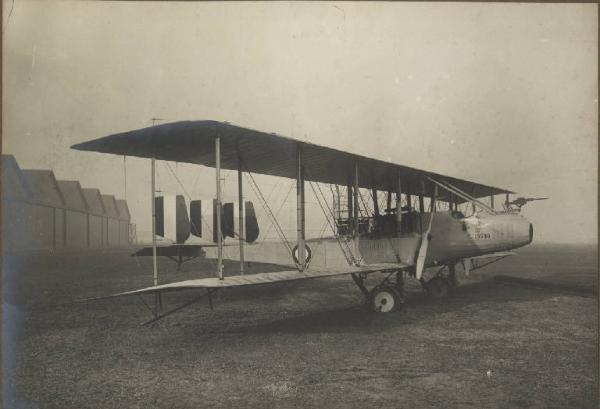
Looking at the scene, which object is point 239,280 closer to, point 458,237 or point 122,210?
point 458,237

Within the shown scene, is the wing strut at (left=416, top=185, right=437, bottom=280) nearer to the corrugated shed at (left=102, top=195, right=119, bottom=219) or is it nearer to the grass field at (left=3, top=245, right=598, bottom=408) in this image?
the grass field at (left=3, top=245, right=598, bottom=408)

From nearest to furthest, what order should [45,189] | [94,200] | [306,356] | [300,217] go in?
[306,356] → [300,217] → [45,189] → [94,200]

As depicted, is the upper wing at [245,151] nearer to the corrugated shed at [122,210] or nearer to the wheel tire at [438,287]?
the wheel tire at [438,287]

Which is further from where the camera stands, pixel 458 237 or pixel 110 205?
pixel 110 205

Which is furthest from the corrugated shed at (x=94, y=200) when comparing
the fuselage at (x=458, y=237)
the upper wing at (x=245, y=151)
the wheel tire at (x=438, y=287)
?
the fuselage at (x=458, y=237)

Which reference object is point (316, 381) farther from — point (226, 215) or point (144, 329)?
point (226, 215)

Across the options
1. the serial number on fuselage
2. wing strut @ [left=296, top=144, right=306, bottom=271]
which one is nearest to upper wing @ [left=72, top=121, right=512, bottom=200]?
wing strut @ [left=296, top=144, right=306, bottom=271]

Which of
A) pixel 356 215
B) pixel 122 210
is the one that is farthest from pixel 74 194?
pixel 356 215
